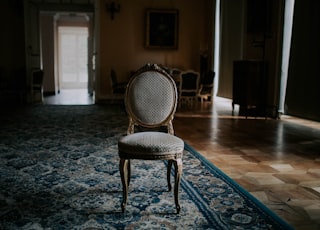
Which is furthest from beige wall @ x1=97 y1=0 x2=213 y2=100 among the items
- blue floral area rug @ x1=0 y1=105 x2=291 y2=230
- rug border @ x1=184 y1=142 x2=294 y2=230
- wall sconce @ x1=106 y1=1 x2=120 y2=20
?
rug border @ x1=184 y1=142 x2=294 y2=230

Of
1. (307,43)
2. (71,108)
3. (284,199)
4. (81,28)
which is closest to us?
(284,199)

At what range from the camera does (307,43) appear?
19.6 feet

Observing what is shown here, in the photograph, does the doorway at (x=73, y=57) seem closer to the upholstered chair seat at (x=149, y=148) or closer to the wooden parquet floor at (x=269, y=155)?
the wooden parquet floor at (x=269, y=155)

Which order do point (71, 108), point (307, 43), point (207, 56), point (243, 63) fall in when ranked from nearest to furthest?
point (307, 43)
point (243, 63)
point (71, 108)
point (207, 56)

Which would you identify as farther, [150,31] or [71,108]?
[150,31]

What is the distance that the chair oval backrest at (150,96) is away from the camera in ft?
8.67

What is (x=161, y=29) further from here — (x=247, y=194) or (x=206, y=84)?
(x=247, y=194)

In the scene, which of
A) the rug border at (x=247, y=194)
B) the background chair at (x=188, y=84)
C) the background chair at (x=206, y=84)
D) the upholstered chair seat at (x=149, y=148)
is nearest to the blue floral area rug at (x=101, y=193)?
the rug border at (x=247, y=194)

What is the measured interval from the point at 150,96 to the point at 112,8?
7.13 meters

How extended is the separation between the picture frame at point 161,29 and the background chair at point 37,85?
2.76 metres

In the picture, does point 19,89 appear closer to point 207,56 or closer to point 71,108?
point 71,108

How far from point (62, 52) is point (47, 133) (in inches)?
450

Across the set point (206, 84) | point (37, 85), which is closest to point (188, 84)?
point (206, 84)

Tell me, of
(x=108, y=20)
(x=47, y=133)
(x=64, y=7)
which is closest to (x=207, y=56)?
(x=108, y=20)
